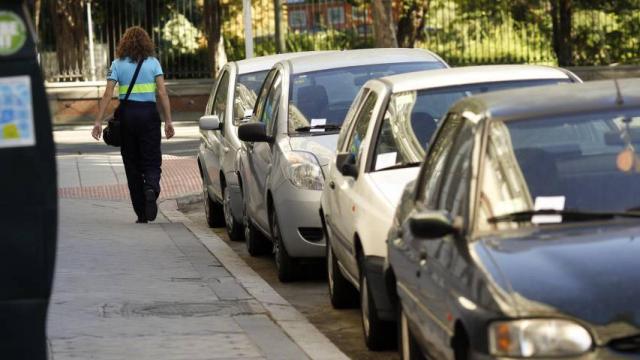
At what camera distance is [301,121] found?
13.3 m

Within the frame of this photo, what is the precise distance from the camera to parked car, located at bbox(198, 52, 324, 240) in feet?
51.9

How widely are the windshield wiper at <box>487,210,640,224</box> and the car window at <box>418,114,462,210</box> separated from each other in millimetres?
742

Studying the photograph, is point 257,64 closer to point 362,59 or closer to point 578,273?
point 362,59

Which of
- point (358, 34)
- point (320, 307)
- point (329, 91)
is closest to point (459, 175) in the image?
point (320, 307)

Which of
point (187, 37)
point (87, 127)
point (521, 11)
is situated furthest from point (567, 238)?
point (187, 37)

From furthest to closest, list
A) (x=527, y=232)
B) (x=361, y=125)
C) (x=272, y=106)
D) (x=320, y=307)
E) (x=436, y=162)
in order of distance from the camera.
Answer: (x=272, y=106)
(x=320, y=307)
(x=361, y=125)
(x=436, y=162)
(x=527, y=232)

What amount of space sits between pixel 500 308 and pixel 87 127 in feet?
113

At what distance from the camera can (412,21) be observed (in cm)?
4850

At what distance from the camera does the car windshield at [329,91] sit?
1331cm

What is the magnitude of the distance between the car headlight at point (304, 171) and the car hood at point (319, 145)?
6 centimetres

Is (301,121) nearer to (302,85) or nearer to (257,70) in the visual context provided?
(302,85)

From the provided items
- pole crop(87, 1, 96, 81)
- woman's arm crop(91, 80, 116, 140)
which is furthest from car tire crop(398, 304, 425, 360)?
pole crop(87, 1, 96, 81)

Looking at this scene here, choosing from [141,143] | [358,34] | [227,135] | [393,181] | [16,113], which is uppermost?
[16,113]

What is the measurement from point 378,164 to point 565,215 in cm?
338
